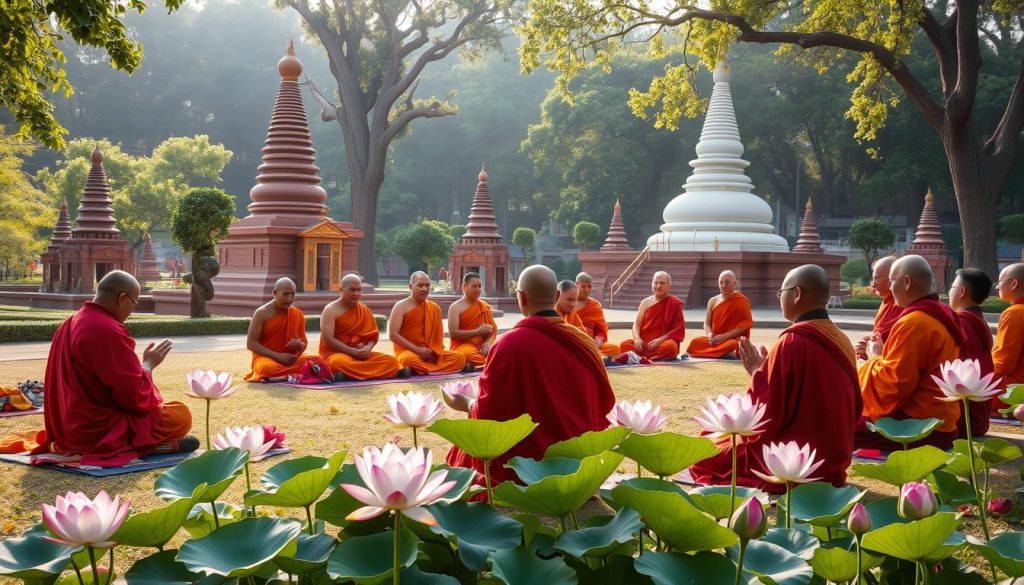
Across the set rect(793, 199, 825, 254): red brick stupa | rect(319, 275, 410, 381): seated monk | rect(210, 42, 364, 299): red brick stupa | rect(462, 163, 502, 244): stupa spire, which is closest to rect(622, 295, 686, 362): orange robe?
rect(319, 275, 410, 381): seated monk

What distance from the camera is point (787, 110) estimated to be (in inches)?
1699

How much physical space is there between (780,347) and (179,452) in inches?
152

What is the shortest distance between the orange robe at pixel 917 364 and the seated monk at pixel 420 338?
5.62 m

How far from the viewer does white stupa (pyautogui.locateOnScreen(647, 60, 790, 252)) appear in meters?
27.1

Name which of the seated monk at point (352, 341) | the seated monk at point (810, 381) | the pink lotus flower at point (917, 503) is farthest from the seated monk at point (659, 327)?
the pink lotus flower at point (917, 503)

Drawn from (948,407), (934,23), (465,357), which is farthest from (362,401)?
(934,23)

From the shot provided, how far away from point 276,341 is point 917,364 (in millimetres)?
6563

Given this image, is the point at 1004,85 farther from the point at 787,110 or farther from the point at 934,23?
the point at 934,23

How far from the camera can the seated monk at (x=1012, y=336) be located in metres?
7.03

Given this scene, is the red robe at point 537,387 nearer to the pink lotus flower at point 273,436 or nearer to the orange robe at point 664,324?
the pink lotus flower at point 273,436

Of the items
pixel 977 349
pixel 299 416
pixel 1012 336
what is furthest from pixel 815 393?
pixel 299 416

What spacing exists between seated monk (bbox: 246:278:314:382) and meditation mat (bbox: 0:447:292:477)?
3.87 meters

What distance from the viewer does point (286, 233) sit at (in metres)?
20.0

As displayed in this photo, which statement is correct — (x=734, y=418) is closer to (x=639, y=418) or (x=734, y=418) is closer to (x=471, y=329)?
(x=639, y=418)
